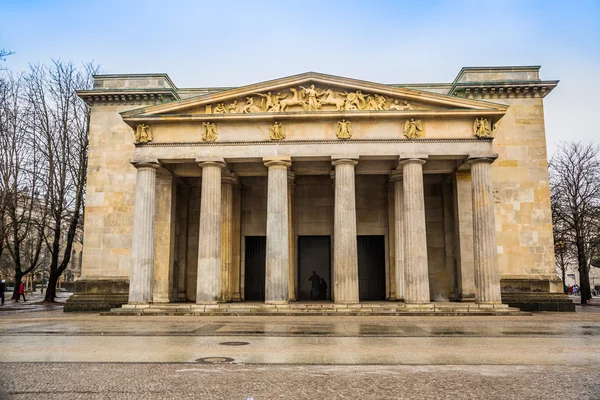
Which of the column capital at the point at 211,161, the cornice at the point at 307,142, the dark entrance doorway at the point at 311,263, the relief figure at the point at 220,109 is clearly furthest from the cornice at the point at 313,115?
the dark entrance doorway at the point at 311,263

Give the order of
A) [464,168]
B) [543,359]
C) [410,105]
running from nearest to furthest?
[543,359]
[410,105]
[464,168]

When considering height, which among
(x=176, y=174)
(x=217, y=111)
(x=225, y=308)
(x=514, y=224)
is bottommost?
(x=225, y=308)

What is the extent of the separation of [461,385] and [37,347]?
34.3 feet

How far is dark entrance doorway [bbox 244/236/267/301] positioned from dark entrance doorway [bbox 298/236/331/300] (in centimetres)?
307

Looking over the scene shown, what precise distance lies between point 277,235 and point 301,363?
16163mm

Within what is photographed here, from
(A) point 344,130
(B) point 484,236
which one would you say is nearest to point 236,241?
(A) point 344,130

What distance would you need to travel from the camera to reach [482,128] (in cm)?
2647

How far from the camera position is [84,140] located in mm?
39844

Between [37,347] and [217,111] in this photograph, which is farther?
[217,111]

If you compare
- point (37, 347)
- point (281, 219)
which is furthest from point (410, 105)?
point (37, 347)

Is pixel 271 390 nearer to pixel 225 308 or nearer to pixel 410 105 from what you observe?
pixel 225 308

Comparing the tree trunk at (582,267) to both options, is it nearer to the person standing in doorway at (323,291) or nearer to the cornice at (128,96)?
the person standing in doorway at (323,291)

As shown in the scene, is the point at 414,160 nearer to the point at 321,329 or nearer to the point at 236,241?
the point at 321,329

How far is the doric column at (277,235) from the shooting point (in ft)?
84.5
